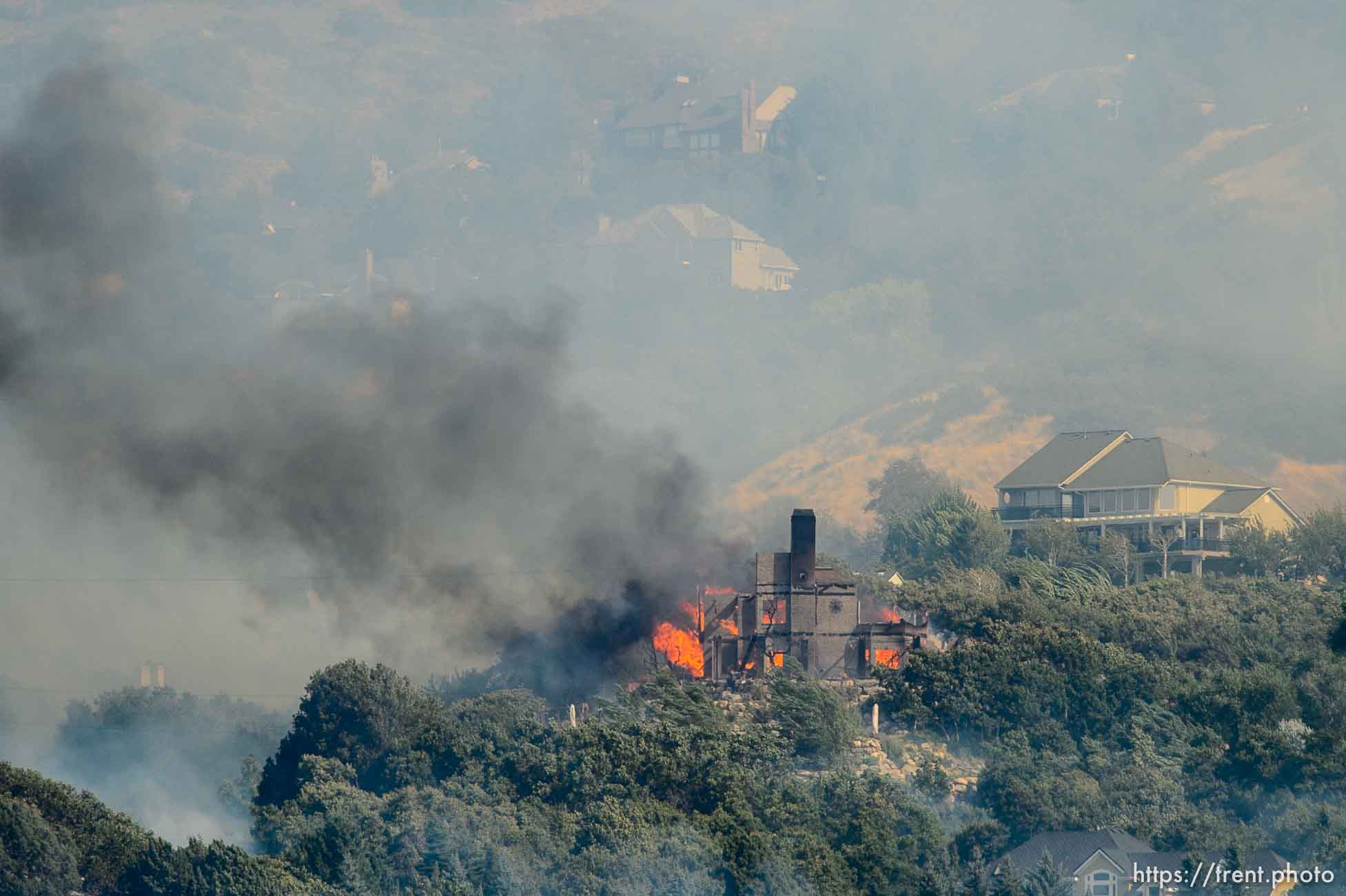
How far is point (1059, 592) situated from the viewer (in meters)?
131

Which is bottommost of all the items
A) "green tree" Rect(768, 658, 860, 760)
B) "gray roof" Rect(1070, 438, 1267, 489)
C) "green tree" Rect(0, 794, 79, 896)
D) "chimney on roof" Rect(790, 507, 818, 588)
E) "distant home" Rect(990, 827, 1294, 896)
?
"green tree" Rect(0, 794, 79, 896)

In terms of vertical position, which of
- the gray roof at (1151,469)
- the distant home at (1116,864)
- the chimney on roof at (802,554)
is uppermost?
the gray roof at (1151,469)

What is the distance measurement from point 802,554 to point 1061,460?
177ft

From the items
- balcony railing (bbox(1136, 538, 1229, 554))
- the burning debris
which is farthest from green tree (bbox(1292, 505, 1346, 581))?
the burning debris

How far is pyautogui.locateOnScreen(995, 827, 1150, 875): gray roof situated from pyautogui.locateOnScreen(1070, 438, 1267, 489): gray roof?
2408 inches

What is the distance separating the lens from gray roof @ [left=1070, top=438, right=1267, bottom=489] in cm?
15488

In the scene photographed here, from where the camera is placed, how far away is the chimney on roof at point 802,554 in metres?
112

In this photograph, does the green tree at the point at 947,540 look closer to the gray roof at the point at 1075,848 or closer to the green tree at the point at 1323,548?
the green tree at the point at 1323,548

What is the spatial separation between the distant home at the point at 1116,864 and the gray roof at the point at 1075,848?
3 centimetres

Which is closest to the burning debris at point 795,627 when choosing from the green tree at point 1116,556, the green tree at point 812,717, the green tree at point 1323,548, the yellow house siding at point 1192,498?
the green tree at point 812,717

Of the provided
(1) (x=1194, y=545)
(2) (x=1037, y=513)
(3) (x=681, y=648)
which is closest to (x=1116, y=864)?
(3) (x=681, y=648)

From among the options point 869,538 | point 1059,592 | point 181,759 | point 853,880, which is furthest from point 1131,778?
point 869,538

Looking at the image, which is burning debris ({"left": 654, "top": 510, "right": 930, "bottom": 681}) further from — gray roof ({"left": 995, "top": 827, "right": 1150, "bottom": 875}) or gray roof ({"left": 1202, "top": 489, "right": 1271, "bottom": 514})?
gray roof ({"left": 1202, "top": 489, "right": 1271, "bottom": 514})

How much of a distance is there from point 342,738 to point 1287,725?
139 feet
